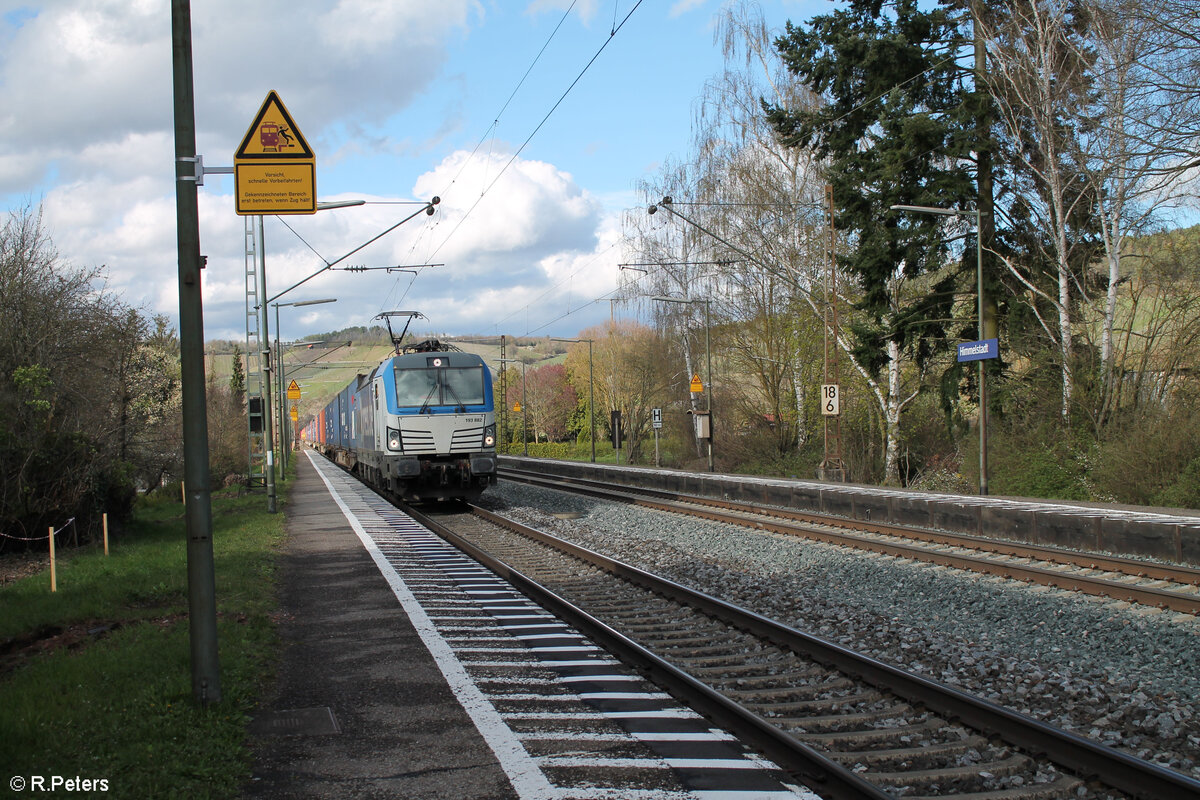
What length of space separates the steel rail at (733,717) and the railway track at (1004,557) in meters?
5.41

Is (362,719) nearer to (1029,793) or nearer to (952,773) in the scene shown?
(952,773)

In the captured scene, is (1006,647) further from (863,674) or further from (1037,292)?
(1037,292)

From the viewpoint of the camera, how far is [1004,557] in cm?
1210

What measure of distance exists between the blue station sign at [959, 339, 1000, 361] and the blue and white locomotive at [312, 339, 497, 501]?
10.3 meters

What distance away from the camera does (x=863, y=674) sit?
251 inches

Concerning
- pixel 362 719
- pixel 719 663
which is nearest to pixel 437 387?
pixel 719 663

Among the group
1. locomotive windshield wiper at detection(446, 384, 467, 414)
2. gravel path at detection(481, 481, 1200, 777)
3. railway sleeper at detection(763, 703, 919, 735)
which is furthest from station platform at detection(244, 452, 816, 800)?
locomotive windshield wiper at detection(446, 384, 467, 414)

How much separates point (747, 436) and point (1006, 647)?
96.6 ft

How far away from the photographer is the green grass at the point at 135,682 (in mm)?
4633

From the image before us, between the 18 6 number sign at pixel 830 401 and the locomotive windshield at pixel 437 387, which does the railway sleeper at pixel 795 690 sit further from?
the 18 6 number sign at pixel 830 401

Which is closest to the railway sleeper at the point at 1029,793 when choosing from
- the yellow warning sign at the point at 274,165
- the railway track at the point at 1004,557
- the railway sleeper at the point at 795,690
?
the railway sleeper at the point at 795,690

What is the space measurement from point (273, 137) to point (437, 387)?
13.3 metres

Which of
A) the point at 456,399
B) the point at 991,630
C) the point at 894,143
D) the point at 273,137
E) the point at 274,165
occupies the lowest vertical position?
the point at 991,630

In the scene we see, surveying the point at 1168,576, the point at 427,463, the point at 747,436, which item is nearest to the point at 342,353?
the point at 747,436
